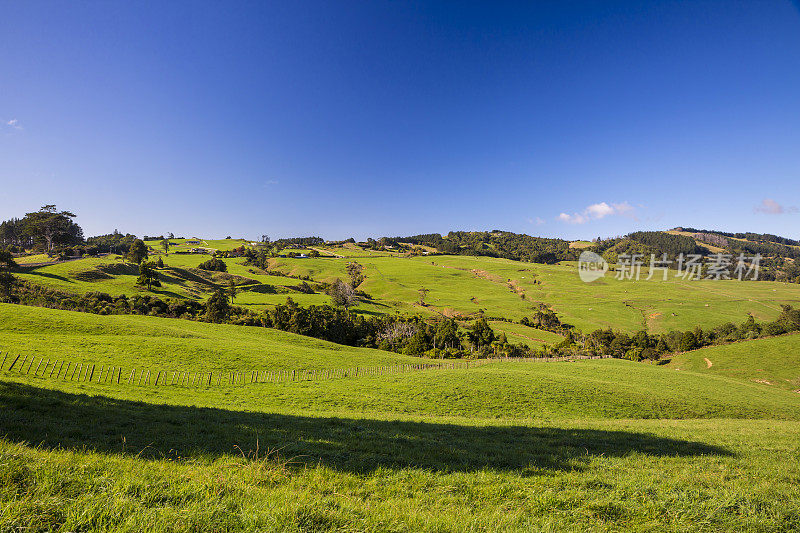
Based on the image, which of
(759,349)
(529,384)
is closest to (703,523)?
(529,384)

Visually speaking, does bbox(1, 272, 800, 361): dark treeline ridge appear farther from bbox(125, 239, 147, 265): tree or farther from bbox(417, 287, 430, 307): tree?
bbox(125, 239, 147, 265): tree

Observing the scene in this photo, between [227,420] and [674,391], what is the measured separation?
41356 millimetres

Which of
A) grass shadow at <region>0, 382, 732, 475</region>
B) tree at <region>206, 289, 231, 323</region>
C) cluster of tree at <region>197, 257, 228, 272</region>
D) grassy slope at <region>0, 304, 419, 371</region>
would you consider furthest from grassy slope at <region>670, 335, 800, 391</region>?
cluster of tree at <region>197, 257, 228, 272</region>

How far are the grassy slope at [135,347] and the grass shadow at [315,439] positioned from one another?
22814mm

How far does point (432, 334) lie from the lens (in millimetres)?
80062

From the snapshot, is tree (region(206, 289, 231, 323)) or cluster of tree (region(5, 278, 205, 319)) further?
tree (region(206, 289, 231, 323))

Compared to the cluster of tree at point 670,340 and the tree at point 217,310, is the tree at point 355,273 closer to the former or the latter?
the tree at point 217,310

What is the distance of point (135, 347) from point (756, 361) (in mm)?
95785

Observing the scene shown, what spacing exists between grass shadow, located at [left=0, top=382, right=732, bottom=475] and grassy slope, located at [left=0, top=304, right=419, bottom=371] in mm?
22814

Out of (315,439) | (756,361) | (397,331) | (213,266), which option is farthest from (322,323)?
(213,266)

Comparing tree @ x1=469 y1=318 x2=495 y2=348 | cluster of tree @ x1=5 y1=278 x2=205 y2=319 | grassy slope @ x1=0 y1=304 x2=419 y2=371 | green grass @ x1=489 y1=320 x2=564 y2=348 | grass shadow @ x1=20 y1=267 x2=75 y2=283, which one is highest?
grass shadow @ x1=20 y1=267 x2=75 y2=283

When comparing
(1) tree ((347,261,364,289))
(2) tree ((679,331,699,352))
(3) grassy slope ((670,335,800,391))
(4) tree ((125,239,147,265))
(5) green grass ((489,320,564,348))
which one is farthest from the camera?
(1) tree ((347,261,364,289))

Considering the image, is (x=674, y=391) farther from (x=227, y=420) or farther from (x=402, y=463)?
(x=227, y=420)

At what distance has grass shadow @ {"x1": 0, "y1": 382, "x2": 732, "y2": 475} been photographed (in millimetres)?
7980
